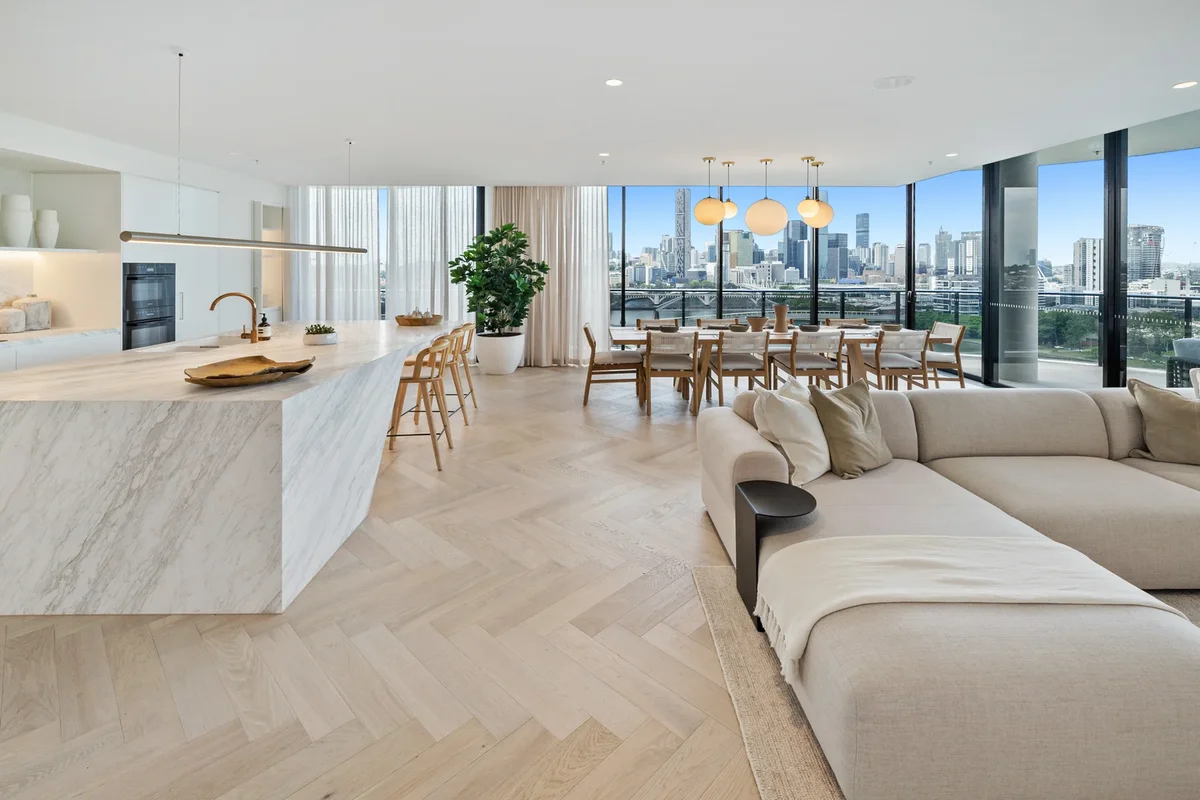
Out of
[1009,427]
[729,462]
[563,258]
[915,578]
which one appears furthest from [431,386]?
[563,258]

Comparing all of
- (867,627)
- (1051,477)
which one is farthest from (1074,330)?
(867,627)

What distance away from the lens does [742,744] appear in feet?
6.07

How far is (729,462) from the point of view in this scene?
2.84 meters

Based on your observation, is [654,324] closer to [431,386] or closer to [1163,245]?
[431,386]

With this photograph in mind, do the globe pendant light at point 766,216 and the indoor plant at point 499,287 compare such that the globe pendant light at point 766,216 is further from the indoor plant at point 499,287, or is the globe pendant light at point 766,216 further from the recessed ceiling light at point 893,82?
the indoor plant at point 499,287

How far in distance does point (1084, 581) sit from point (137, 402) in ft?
9.63

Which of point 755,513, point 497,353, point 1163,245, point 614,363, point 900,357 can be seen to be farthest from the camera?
point 497,353

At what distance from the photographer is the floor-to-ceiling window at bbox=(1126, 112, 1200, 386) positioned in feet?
17.2

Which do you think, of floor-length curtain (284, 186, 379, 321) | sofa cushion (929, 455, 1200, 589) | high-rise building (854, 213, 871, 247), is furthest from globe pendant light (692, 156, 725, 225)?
floor-length curtain (284, 186, 379, 321)

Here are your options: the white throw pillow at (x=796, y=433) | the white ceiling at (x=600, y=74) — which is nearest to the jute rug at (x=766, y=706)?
the white throw pillow at (x=796, y=433)

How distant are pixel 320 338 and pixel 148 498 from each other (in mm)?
1850

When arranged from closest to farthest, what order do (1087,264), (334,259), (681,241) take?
1. (1087,264)
2. (334,259)
3. (681,241)

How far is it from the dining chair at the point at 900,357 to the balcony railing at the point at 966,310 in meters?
1.27

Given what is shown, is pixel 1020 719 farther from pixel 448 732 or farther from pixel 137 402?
pixel 137 402
